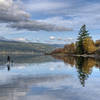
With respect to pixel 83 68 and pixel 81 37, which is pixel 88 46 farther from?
pixel 83 68

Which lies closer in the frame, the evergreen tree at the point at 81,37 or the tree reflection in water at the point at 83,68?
the tree reflection in water at the point at 83,68

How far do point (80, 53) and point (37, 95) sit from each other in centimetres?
12449

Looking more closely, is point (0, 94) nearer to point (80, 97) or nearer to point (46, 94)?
point (46, 94)

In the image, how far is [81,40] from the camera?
458 ft

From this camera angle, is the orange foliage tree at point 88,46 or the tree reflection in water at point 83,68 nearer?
the tree reflection in water at point 83,68

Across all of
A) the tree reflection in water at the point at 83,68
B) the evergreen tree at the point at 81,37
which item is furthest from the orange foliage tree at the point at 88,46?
the tree reflection in water at the point at 83,68

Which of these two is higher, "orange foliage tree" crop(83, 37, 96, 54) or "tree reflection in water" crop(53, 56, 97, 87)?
"orange foliage tree" crop(83, 37, 96, 54)

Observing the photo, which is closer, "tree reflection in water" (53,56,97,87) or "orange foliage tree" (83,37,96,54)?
"tree reflection in water" (53,56,97,87)

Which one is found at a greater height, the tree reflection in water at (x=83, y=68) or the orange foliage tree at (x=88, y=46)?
the orange foliage tree at (x=88, y=46)

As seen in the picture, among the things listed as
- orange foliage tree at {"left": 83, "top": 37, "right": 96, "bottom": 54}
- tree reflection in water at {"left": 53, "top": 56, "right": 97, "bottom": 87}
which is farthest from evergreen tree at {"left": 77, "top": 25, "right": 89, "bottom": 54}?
tree reflection in water at {"left": 53, "top": 56, "right": 97, "bottom": 87}

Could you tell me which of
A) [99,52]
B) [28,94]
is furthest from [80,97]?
[99,52]

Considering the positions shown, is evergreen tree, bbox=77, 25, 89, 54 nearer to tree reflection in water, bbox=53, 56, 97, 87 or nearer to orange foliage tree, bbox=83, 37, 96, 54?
orange foliage tree, bbox=83, 37, 96, 54

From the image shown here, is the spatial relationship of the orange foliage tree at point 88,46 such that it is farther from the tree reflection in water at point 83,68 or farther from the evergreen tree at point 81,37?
the tree reflection in water at point 83,68

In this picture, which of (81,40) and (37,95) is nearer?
(37,95)
